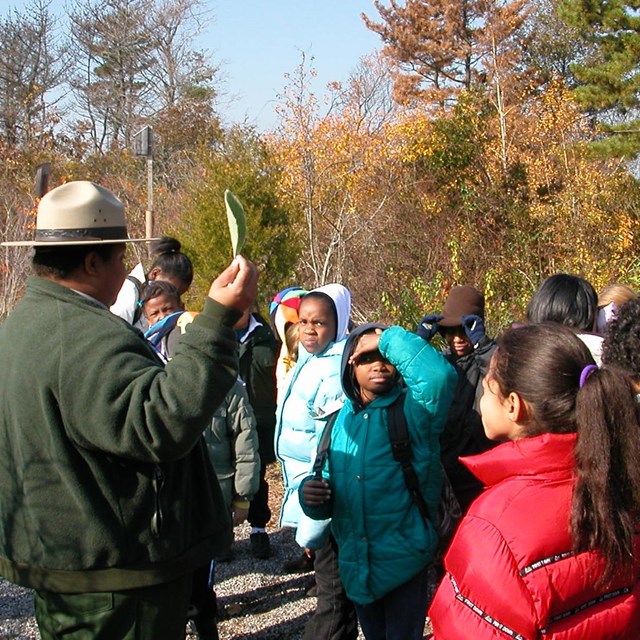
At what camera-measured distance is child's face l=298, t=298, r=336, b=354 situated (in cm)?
402

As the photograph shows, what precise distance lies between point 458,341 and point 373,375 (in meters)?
1.41

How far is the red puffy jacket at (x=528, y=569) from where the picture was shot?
183 centimetres

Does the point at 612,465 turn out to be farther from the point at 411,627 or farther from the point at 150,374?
the point at 411,627

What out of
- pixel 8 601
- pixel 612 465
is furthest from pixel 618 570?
pixel 8 601

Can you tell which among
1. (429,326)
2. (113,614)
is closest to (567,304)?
(429,326)

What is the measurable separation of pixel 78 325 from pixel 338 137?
16.0 metres

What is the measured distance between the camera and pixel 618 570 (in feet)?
6.19

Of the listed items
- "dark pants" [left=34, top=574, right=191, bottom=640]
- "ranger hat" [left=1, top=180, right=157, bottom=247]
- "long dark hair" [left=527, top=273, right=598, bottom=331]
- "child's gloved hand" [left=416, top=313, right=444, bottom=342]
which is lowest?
"dark pants" [left=34, top=574, right=191, bottom=640]

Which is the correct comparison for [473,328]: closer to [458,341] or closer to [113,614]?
[458,341]

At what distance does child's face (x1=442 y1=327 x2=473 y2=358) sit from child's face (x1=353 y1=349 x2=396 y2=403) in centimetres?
134

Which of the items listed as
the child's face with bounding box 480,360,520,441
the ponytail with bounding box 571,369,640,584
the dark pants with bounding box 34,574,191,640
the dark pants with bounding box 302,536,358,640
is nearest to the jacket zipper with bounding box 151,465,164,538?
the dark pants with bounding box 34,574,191,640

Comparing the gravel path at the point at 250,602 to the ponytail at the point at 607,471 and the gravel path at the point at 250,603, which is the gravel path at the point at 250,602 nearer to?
the gravel path at the point at 250,603

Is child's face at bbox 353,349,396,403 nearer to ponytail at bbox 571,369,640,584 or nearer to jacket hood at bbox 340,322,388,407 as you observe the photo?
jacket hood at bbox 340,322,388,407

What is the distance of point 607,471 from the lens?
1.85 meters
